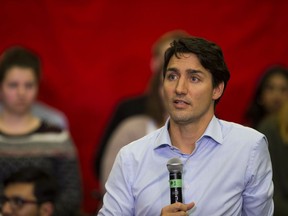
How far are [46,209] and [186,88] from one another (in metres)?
1.30

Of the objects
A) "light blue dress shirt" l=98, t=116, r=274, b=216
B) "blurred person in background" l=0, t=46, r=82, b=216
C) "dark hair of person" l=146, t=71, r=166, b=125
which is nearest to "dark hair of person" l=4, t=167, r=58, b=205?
"blurred person in background" l=0, t=46, r=82, b=216

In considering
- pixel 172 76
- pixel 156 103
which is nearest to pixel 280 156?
pixel 156 103

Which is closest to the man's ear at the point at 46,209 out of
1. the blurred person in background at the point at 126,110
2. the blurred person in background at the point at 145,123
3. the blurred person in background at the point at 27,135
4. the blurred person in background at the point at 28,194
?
the blurred person in background at the point at 28,194

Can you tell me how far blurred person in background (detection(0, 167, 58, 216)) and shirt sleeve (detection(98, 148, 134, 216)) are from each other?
3.11ft

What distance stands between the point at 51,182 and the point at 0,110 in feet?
3.04

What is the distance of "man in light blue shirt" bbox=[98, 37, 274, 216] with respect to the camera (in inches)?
109

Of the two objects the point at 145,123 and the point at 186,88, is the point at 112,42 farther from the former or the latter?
the point at 186,88

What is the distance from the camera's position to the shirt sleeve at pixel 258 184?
9.06 feet

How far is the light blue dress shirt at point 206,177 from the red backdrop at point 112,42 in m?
2.95

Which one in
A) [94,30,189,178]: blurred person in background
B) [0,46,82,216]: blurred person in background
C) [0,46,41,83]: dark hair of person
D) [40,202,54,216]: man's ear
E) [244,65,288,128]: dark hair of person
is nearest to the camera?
[40,202,54,216]: man's ear

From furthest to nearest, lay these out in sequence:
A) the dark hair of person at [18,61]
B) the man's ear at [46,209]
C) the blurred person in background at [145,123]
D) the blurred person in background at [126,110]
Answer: the blurred person in background at [126,110]
the blurred person in background at [145,123]
the dark hair of person at [18,61]
the man's ear at [46,209]

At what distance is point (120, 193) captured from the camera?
2818 mm

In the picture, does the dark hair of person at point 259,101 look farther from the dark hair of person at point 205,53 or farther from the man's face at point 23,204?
the dark hair of person at point 205,53

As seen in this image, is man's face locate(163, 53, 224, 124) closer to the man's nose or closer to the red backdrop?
the man's nose
